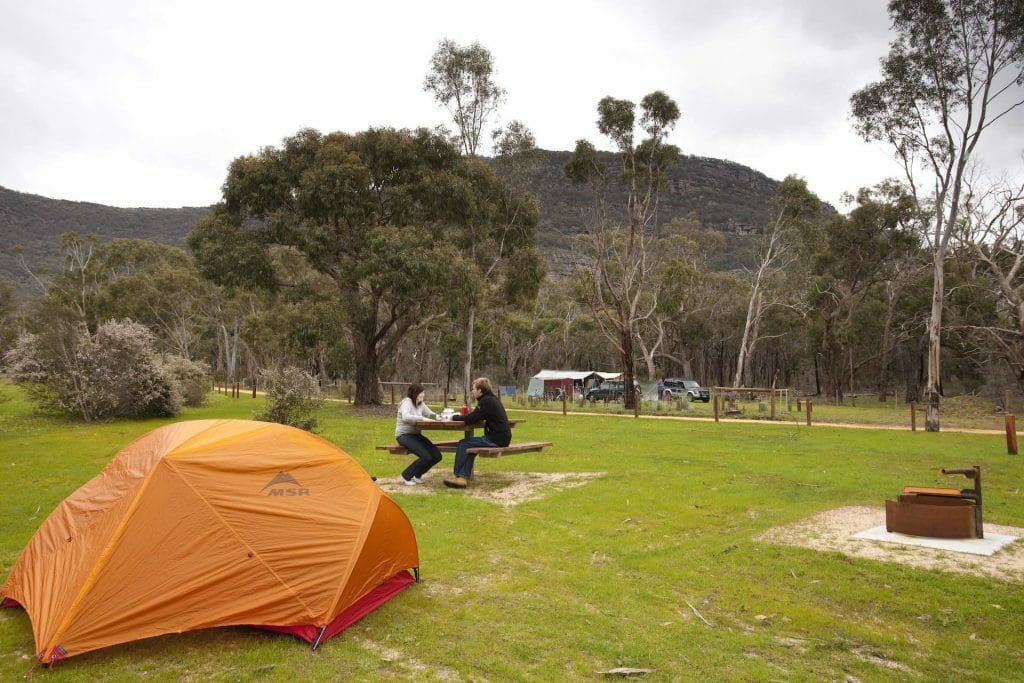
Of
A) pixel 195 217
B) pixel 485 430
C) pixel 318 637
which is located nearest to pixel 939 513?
pixel 485 430

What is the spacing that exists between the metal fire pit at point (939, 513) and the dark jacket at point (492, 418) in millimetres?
4850

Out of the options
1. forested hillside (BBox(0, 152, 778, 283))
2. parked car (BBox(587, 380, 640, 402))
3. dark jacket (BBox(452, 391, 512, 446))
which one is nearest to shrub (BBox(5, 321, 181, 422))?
dark jacket (BBox(452, 391, 512, 446))

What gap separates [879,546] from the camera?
6785 mm

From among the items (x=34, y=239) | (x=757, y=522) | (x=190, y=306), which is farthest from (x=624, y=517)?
(x=34, y=239)

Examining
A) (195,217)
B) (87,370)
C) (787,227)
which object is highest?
(195,217)

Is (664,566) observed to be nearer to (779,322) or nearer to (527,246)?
(527,246)

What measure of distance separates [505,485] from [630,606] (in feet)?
16.1

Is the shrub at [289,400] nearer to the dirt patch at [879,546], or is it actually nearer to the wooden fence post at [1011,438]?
the dirt patch at [879,546]

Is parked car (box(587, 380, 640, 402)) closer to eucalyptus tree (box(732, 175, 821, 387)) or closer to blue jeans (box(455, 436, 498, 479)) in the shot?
eucalyptus tree (box(732, 175, 821, 387))

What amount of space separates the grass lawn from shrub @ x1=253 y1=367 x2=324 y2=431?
684cm

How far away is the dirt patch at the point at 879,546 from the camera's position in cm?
616

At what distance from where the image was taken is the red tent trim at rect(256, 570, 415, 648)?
4637 millimetres

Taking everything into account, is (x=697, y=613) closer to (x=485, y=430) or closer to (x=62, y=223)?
(x=485, y=430)

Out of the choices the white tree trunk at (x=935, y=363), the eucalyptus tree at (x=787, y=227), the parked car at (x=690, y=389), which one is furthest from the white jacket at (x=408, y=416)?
the eucalyptus tree at (x=787, y=227)
